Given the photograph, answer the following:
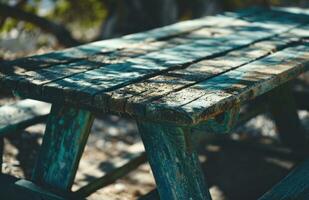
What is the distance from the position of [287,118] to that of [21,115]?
2.07m

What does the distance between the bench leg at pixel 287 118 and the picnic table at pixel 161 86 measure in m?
0.71

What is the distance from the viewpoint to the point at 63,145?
2.64 metres

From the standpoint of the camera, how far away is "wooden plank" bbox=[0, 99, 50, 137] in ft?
9.18

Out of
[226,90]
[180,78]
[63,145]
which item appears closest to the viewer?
[226,90]

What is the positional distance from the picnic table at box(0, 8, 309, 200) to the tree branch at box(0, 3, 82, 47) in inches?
114

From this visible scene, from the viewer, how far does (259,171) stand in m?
3.96

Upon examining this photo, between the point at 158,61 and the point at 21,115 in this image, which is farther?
the point at 21,115

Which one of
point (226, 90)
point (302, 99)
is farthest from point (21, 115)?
point (302, 99)

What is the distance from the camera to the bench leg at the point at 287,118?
384cm

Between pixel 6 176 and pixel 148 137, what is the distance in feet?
3.08

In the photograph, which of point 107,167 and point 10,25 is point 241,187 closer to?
point 107,167

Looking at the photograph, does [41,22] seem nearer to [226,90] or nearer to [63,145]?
[63,145]

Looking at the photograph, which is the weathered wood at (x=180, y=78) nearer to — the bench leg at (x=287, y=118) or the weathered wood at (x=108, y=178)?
the weathered wood at (x=108, y=178)

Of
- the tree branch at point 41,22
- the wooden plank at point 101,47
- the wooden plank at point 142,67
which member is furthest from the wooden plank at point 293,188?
the tree branch at point 41,22
